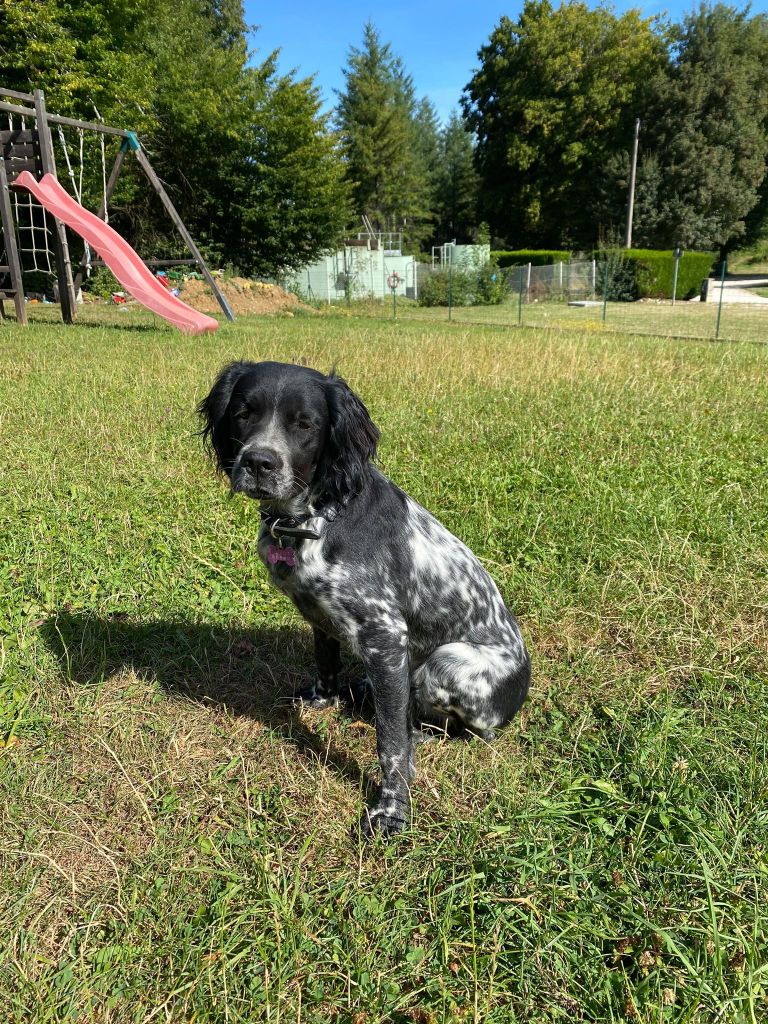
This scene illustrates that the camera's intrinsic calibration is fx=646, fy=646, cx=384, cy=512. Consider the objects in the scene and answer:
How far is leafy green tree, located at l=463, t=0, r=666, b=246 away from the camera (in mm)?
40719

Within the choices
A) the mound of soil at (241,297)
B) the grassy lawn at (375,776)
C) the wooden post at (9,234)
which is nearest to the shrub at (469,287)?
the mound of soil at (241,297)

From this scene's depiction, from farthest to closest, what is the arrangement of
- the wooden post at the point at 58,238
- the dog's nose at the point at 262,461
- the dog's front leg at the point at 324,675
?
the wooden post at the point at 58,238
the dog's front leg at the point at 324,675
the dog's nose at the point at 262,461

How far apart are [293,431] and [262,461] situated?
21 cm

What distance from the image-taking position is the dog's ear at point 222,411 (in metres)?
2.43

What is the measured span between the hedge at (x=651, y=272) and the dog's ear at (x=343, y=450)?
1100 inches

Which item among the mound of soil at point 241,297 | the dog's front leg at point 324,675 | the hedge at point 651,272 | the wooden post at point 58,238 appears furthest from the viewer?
the hedge at point 651,272

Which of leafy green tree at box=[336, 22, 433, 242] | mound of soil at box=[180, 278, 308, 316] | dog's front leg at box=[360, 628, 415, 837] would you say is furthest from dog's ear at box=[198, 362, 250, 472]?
leafy green tree at box=[336, 22, 433, 242]

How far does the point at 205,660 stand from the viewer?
3148mm

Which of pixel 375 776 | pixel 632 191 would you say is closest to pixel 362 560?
pixel 375 776

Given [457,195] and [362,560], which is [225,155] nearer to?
[362,560]

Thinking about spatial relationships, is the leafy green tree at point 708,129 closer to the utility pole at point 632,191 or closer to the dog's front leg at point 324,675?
the utility pole at point 632,191

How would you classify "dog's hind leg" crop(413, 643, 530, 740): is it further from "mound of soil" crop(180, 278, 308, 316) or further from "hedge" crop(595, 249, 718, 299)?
"hedge" crop(595, 249, 718, 299)

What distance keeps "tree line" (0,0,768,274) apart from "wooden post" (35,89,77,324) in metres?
6.76

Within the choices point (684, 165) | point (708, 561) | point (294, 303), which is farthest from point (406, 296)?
point (708, 561)
